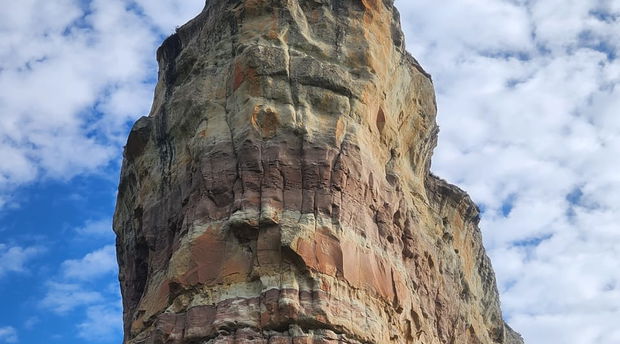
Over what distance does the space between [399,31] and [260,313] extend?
1459cm

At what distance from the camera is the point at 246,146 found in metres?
30.3

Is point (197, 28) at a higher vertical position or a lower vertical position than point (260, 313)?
higher

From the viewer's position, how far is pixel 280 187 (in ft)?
97.5

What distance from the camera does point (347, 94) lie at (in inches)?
1257

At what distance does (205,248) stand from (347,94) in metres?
7.14

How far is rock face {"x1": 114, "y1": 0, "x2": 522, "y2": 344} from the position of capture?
2795 cm

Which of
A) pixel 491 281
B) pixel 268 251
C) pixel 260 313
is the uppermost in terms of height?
pixel 491 281

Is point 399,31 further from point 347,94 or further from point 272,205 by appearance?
point 272,205

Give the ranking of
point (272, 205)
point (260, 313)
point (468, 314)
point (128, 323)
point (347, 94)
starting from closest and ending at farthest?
point (260, 313)
point (272, 205)
point (347, 94)
point (128, 323)
point (468, 314)

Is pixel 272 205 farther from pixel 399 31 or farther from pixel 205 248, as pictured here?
pixel 399 31

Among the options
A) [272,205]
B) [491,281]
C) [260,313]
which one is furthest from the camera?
[491,281]

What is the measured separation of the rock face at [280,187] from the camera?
27953mm

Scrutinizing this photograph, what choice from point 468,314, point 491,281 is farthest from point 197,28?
point 491,281

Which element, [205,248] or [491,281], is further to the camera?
[491,281]
